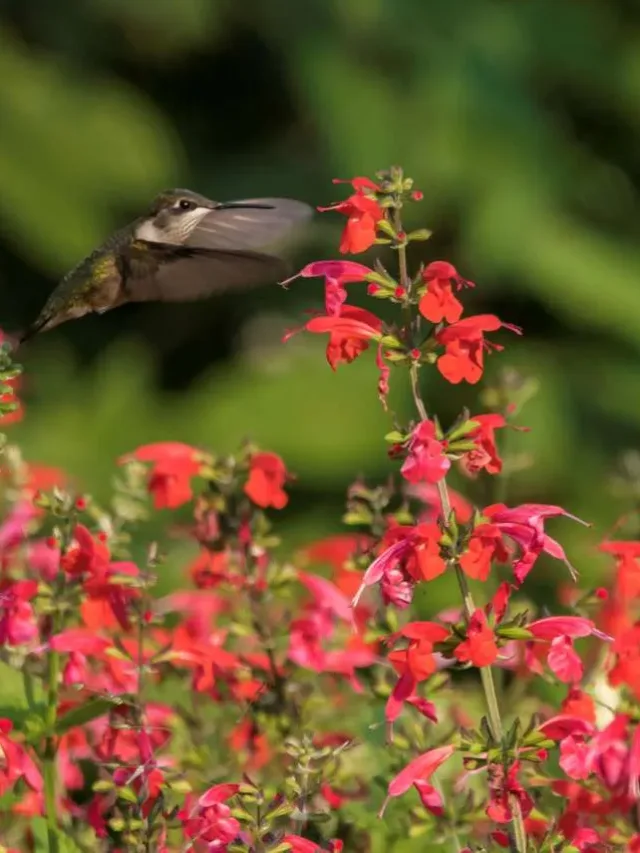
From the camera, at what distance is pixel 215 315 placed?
20.4 feet

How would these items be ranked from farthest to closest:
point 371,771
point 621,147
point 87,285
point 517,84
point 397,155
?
point 621,147, point 517,84, point 397,155, point 87,285, point 371,771

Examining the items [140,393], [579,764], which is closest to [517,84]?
[140,393]

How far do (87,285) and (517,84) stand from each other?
3.73m

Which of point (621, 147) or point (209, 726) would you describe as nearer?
point (209, 726)

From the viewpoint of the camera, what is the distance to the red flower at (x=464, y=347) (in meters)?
1.25

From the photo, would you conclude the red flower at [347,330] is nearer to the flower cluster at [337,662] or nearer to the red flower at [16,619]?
the flower cluster at [337,662]

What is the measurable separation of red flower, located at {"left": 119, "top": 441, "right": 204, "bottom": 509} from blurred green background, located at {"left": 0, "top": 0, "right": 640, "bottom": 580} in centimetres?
A: 264

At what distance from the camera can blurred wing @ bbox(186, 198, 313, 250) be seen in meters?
1.87

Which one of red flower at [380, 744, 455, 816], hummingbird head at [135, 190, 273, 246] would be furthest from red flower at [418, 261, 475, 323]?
hummingbird head at [135, 190, 273, 246]

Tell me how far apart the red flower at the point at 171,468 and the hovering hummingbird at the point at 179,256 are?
0.22 m

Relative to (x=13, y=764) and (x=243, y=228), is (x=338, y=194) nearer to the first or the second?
(x=243, y=228)

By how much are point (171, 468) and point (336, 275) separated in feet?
1.47

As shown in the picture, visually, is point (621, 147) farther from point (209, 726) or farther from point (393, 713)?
point (393, 713)

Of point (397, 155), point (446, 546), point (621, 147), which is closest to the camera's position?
point (446, 546)
